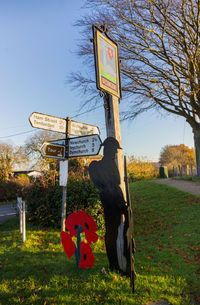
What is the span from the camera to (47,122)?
17.1ft

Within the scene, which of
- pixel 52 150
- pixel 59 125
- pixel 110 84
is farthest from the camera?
pixel 59 125

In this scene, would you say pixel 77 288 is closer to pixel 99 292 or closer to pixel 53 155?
pixel 99 292

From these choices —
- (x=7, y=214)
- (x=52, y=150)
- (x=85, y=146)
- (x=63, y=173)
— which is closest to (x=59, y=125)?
(x=52, y=150)

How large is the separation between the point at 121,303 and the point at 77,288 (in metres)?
0.74

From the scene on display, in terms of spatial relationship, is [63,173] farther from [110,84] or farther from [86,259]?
[110,84]

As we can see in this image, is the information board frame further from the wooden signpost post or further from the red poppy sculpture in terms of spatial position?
the red poppy sculpture

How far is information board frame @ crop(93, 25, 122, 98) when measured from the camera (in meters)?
3.87

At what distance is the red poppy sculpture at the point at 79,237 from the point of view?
162 inches

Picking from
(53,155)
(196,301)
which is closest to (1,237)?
(53,155)

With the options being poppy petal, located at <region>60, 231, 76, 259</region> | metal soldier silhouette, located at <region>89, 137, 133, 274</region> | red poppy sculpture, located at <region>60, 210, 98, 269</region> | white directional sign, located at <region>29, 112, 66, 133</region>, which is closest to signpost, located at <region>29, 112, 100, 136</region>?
white directional sign, located at <region>29, 112, 66, 133</region>

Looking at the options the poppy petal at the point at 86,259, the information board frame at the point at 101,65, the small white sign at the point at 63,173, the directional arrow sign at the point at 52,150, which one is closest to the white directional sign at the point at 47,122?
the directional arrow sign at the point at 52,150

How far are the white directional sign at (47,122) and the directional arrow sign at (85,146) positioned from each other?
0.43 metres

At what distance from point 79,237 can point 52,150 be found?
6.99 ft

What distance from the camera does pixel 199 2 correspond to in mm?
11820
